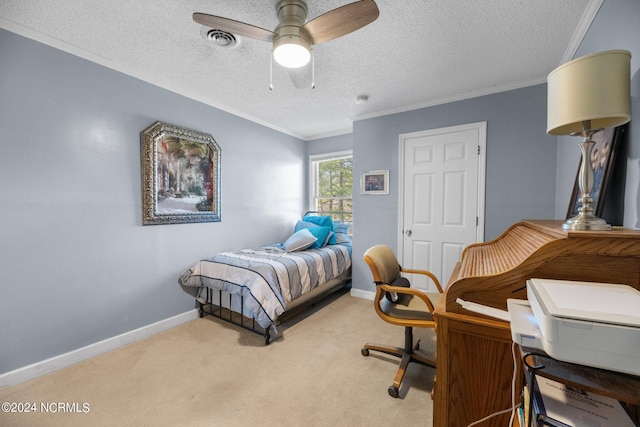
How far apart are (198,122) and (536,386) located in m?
3.42

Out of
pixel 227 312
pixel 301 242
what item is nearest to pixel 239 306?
pixel 227 312

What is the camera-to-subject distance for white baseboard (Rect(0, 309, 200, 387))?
1.80 meters

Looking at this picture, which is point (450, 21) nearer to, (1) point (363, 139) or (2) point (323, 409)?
(1) point (363, 139)

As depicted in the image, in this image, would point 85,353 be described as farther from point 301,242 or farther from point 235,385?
point 301,242

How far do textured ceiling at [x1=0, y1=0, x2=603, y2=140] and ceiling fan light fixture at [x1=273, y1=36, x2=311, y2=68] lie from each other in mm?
291

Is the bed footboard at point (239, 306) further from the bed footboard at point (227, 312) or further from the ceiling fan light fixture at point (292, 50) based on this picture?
the ceiling fan light fixture at point (292, 50)

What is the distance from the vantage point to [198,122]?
2.97 meters

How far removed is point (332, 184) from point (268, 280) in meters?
2.60

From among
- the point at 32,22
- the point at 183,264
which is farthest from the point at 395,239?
the point at 32,22

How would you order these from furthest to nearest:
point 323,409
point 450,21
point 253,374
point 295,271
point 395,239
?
point 395,239
point 295,271
point 253,374
point 450,21
point 323,409

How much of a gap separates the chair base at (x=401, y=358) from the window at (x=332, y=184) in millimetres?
2495

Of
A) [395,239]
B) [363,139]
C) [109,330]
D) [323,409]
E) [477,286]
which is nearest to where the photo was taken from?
[477,286]

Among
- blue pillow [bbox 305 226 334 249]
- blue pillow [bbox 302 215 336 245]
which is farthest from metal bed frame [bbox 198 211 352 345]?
blue pillow [bbox 302 215 336 245]

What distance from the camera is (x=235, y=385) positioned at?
182 cm
